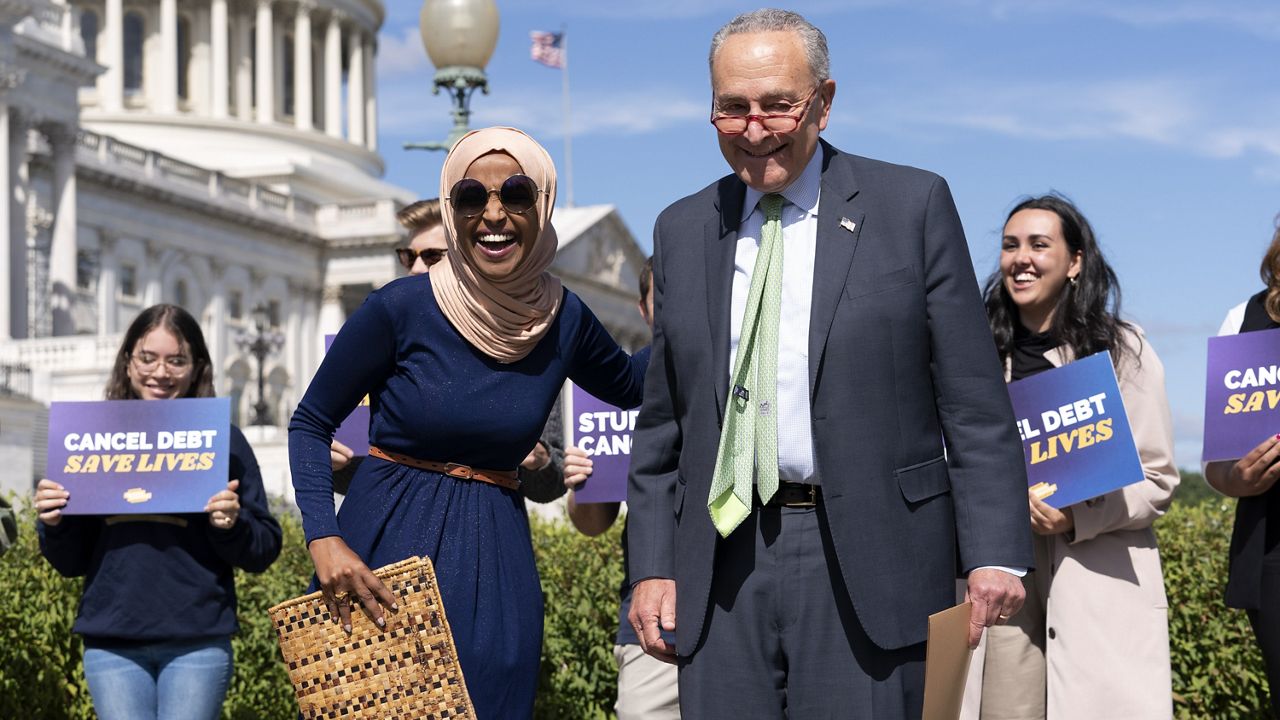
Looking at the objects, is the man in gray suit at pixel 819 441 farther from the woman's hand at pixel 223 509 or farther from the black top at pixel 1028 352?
the woman's hand at pixel 223 509

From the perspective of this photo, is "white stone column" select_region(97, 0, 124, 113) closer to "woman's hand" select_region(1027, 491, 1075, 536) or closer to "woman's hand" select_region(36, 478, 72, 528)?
"woman's hand" select_region(36, 478, 72, 528)

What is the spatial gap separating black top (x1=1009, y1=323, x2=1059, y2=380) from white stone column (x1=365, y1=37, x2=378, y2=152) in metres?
77.7

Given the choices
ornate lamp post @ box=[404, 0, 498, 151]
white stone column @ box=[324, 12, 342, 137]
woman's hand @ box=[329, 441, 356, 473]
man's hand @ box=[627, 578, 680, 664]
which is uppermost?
white stone column @ box=[324, 12, 342, 137]

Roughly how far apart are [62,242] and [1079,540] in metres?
46.6

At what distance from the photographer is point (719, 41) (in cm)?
362

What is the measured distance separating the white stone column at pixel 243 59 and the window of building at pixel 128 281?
20214 millimetres

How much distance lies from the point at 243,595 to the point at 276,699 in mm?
503

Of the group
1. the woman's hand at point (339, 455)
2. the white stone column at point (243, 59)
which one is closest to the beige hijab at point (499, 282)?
the woman's hand at point (339, 455)

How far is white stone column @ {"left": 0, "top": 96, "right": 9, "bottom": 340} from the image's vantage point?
43250mm

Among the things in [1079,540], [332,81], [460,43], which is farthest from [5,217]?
[1079,540]

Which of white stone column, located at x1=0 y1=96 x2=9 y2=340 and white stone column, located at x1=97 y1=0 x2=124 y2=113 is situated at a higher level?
white stone column, located at x1=97 y1=0 x2=124 y2=113

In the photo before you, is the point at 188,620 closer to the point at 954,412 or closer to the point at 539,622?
the point at 539,622

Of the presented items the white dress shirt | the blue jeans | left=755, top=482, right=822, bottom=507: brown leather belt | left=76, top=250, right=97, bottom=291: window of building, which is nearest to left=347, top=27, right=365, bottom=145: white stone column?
left=76, top=250, right=97, bottom=291: window of building

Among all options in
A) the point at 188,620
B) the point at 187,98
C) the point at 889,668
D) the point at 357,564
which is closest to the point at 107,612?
the point at 188,620
